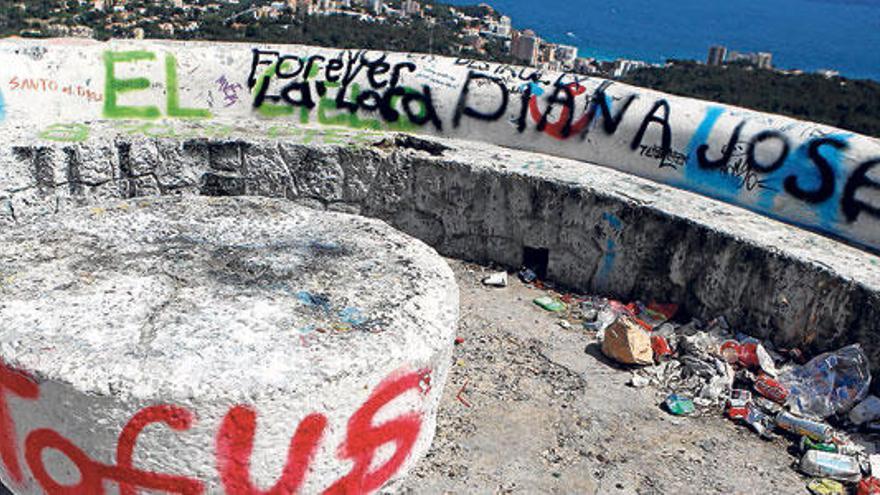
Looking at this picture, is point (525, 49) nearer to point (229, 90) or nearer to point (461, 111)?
point (461, 111)

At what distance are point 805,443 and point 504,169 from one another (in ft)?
10.7

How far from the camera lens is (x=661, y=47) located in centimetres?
4816

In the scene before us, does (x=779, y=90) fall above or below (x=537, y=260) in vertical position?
above

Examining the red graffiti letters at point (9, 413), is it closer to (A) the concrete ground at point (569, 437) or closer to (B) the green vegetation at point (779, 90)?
(A) the concrete ground at point (569, 437)

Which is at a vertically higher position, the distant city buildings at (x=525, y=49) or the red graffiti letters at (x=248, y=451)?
the distant city buildings at (x=525, y=49)

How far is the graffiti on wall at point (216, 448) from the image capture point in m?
3.49

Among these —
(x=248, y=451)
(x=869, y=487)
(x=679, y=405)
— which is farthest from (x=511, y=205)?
(x=248, y=451)

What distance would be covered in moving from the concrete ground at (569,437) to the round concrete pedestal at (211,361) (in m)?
0.39

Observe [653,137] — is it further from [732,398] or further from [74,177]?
[74,177]

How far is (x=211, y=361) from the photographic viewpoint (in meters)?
3.60

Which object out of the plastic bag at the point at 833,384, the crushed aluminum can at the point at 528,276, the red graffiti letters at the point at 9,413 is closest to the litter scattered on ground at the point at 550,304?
the crushed aluminum can at the point at 528,276

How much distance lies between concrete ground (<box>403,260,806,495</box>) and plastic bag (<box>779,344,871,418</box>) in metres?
0.42

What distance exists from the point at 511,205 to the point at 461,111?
1.22 metres

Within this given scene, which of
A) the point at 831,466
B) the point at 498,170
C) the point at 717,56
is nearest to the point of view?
the point at 831,466
